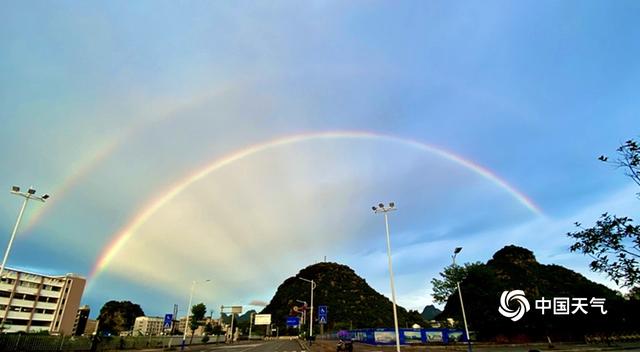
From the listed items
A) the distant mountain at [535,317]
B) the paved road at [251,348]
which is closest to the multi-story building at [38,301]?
the paved road at [251,348]

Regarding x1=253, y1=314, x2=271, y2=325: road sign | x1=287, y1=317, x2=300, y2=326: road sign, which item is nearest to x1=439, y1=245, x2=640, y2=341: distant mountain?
x1=287, y1=317, x2=300, y2=326: road sign

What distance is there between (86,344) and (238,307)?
230ft

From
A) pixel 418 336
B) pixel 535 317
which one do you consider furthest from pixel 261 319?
pixel 535 317

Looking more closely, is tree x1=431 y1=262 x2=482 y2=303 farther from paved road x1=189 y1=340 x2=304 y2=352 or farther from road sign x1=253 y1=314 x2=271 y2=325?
road sign x1=253 y1=314 x2=271 y2=325

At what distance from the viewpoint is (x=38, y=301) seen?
115500 mm

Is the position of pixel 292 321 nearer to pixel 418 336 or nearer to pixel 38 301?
pixel 418 336

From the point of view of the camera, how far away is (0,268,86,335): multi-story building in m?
106

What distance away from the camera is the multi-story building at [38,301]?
106 metres

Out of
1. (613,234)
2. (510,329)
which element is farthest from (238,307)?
(613,234)

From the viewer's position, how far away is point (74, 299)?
128 meters

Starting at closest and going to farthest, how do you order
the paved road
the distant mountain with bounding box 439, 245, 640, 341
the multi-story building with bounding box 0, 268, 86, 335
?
the paved road < the distant mountain with bounding box 439, 245, 640, 341 < the multi-story building with bounding box 0, 268, 86, 335

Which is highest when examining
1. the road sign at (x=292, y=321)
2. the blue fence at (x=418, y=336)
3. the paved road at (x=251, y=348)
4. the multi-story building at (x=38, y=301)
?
the multi-story building at (x=38, y=301)

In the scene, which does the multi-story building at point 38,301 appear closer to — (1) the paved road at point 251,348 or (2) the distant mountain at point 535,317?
(1) the paved road at point 251,348

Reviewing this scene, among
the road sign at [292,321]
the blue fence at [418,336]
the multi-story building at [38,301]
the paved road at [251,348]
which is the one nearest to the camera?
the paved road at [251,348]
